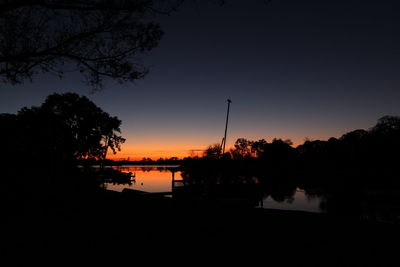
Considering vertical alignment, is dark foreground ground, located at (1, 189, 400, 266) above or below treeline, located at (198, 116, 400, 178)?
below

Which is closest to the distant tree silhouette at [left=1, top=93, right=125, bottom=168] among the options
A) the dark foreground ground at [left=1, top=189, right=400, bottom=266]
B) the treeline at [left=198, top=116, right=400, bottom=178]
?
the treeline at [left=198, top=116, right=400, bottom=178]

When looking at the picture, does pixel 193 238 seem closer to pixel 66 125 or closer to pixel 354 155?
pixel 66 125

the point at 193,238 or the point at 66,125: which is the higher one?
the point at 66,125

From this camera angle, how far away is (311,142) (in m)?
154

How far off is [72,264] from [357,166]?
345ft

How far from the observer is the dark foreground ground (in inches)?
160

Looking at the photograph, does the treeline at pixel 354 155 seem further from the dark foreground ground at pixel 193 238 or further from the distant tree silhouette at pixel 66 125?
the dark foreground ground at pixel 193 238

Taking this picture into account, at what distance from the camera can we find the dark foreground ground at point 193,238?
4074 millimetres

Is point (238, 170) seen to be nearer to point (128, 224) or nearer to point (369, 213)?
point (369, 213)

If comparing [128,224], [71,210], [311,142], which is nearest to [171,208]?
[128,224]

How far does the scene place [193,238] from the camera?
5242 millimetres

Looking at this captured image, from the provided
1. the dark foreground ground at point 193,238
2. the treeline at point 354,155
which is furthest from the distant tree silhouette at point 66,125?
the dark foreground ground at point 193,238

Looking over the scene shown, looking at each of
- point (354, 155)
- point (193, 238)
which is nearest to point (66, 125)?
point (193, 238)

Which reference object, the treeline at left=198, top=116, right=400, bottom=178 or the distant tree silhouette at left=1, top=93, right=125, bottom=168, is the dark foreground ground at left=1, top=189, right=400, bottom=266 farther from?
the treeline at left=198, top=116, right=400, bottom=178
